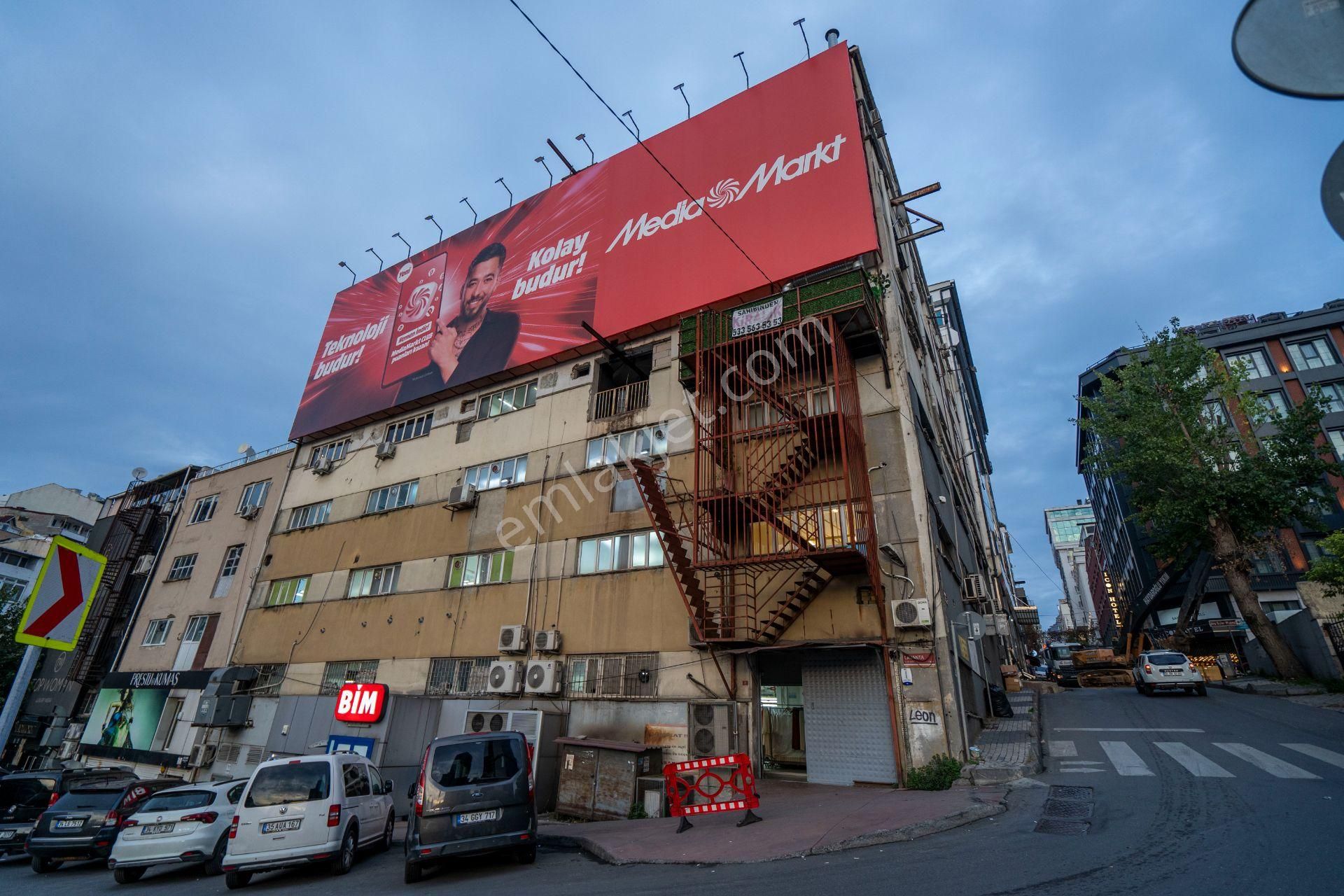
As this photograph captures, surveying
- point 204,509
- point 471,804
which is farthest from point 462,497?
point 204,509

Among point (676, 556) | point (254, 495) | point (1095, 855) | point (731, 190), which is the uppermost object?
point (731, 190)

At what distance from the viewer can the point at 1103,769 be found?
10711mm

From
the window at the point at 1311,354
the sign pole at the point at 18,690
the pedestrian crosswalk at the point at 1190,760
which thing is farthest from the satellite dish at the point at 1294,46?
the window at the point at 1311,354

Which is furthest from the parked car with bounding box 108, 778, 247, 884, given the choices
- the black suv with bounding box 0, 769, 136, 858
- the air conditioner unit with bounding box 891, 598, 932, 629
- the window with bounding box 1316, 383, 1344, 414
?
the window with bounding box 1316, 383, 1344, 414

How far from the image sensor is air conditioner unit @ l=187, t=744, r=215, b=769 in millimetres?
22500

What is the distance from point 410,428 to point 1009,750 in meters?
23.6

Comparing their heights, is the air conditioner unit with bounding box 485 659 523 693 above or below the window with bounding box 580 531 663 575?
below

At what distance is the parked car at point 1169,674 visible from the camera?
68.6ft

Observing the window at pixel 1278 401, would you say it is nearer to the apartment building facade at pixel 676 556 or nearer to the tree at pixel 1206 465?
the tree at pixel 1206 465

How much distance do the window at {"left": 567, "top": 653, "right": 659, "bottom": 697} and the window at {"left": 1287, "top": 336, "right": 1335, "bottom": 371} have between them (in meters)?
51.9

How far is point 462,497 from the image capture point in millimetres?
21109

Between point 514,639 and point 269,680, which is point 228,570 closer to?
point 269,680

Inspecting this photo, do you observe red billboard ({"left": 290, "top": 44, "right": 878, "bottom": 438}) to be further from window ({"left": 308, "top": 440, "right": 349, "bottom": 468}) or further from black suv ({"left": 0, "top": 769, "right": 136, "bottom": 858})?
black suv ({"left": 0, "top": 769, "right": 136, "bottom": 858})

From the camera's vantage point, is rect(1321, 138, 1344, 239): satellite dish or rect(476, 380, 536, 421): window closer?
rect(1321, 138, 1344, 239): satellite dish
